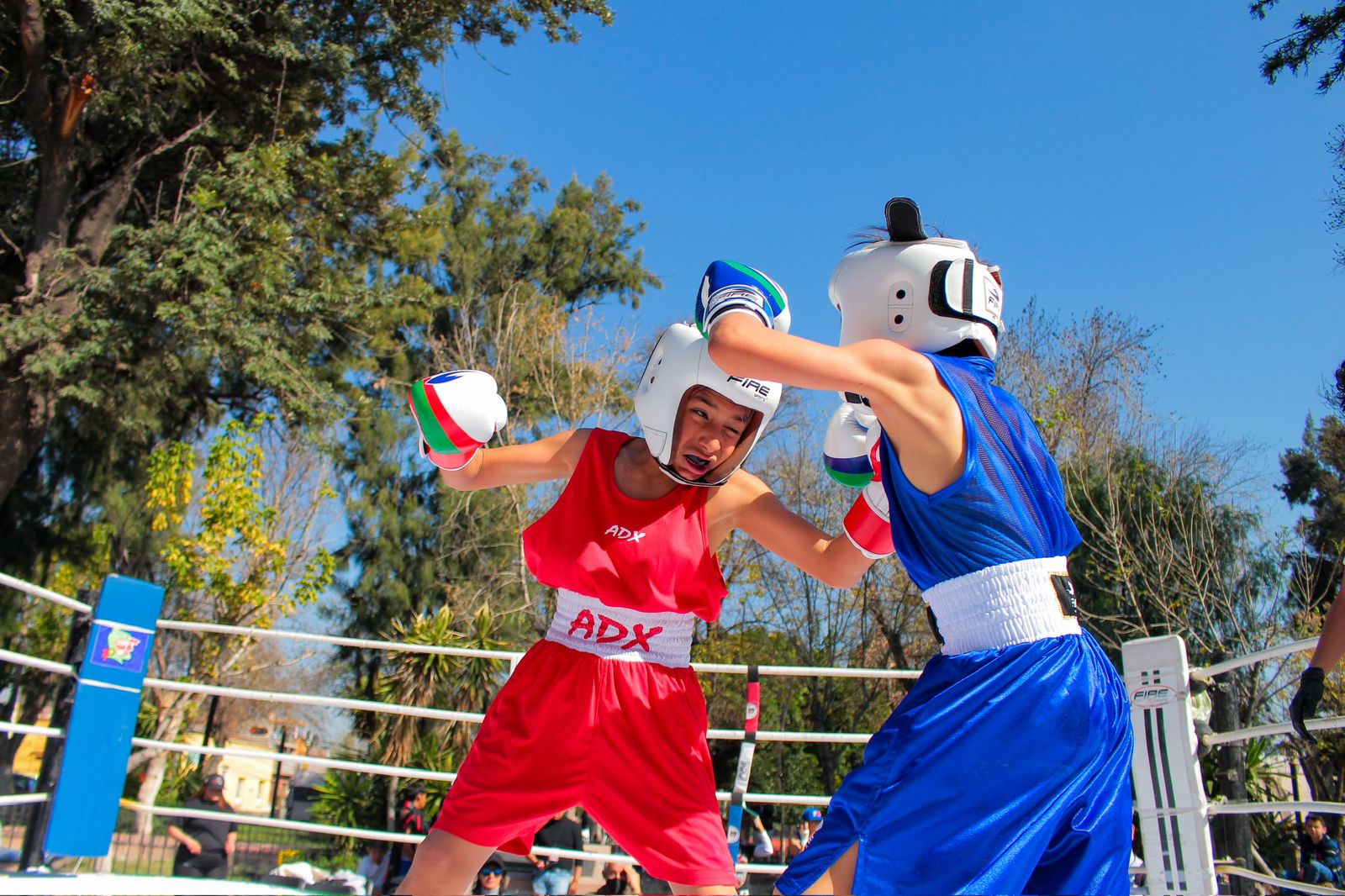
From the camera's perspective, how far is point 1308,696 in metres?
2.30

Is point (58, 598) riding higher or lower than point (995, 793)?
higher

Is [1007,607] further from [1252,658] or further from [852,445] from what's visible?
[1252,658]

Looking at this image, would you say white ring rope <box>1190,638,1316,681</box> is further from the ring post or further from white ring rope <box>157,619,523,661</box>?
white ring rope <box>157,619,523,661</box>

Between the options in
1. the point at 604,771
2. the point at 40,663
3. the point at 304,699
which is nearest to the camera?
the point at 604,771

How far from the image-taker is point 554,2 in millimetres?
11469

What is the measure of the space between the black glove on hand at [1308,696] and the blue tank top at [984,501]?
1012 mm

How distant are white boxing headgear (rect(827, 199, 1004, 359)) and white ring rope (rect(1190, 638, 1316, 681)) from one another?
1428mm

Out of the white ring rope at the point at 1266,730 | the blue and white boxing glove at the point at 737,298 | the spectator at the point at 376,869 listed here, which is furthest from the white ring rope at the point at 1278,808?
the spectator at the point at 376,869

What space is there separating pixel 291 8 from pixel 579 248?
1113 centimetres

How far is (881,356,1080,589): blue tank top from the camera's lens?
5.29 feet

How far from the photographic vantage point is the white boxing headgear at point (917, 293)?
72.8 inches

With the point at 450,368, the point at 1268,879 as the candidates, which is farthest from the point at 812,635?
the point at 1268,879

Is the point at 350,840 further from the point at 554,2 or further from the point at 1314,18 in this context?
the point at 1314,18

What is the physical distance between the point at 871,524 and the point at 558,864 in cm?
560
